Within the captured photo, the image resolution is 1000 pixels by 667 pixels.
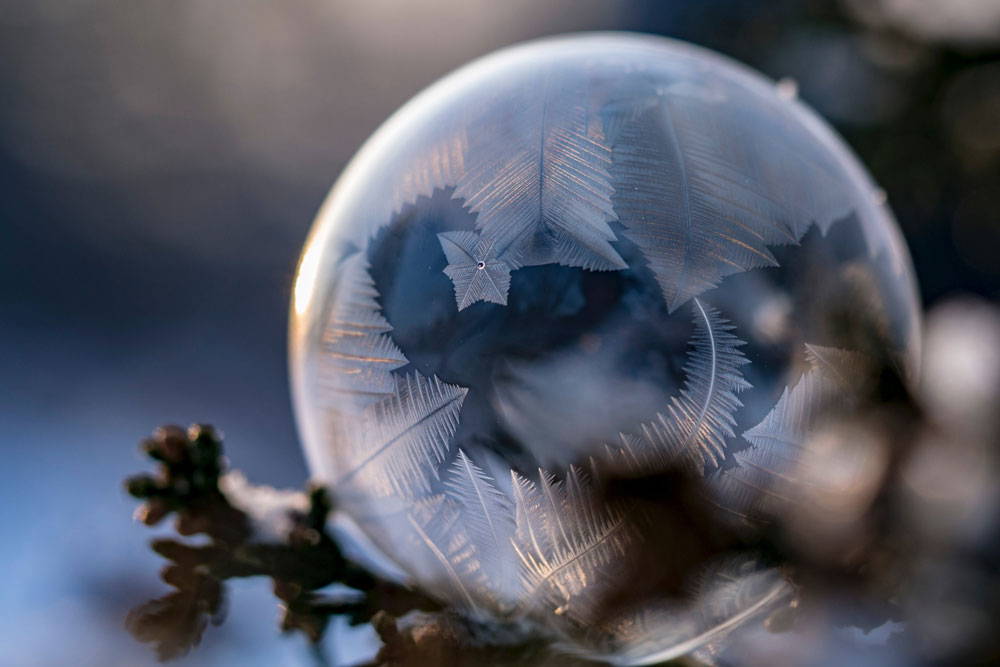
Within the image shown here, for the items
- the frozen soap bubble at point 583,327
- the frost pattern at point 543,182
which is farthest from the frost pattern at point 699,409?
the frost pattern at point 543,182

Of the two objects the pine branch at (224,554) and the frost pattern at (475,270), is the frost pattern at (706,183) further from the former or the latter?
the pine branch at (224,554)

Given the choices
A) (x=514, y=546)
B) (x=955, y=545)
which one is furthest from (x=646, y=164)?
(x=955, y=545)

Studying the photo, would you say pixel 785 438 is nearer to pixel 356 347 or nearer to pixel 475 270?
pixel 475 270

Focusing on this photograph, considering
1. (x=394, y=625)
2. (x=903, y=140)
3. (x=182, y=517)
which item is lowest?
(x=394, y=625)

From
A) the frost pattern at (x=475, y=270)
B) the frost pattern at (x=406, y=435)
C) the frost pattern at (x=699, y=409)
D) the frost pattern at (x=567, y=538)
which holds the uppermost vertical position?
the frost pattern at (x=475, y=270)

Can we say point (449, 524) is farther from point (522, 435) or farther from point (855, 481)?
point (855, 481)

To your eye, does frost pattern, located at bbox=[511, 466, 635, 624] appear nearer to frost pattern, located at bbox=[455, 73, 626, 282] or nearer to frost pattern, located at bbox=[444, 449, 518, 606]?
frost pattern, located at bbox=[444, 449, 518, 606]

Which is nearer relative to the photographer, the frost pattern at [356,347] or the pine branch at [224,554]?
the frost pattern at [356,347]

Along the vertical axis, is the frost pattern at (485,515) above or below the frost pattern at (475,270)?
below
